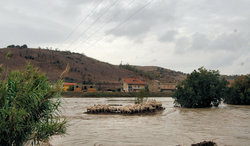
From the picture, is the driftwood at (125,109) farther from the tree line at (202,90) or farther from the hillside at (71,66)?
the hillside at (71,66)

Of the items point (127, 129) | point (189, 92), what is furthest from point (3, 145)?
point (189, 92)

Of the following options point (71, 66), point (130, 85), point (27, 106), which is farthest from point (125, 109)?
point (71, 66)

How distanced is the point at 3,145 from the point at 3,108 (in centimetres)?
111

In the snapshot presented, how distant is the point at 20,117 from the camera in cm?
611

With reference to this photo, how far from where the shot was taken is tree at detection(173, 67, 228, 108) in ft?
109

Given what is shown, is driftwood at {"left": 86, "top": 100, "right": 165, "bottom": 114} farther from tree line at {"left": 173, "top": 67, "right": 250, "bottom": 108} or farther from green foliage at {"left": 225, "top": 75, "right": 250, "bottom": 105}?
green foliage at {"left": 225, "top": 75, "right": 250, "bottom": 105}

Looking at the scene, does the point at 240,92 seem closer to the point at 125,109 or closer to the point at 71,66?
the point at 125,109

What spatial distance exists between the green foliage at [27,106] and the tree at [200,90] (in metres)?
27.9

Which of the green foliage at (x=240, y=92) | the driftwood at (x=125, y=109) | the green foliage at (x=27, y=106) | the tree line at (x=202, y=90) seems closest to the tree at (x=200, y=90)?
the tree line at (x=202, y=90)

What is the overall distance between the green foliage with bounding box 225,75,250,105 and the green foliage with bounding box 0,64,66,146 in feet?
119

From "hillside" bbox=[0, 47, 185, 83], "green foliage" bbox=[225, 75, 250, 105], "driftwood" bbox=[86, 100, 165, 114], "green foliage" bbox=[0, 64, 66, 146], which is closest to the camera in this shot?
"green foliage" bbox=[0, 64, 66, 146]

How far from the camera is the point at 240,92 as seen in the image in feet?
125

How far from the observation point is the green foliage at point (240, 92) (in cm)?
3721

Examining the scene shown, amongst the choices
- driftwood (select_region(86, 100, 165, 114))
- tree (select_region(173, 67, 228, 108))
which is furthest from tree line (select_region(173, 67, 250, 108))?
driftwood (select_region(86, 100, 165, 114))
